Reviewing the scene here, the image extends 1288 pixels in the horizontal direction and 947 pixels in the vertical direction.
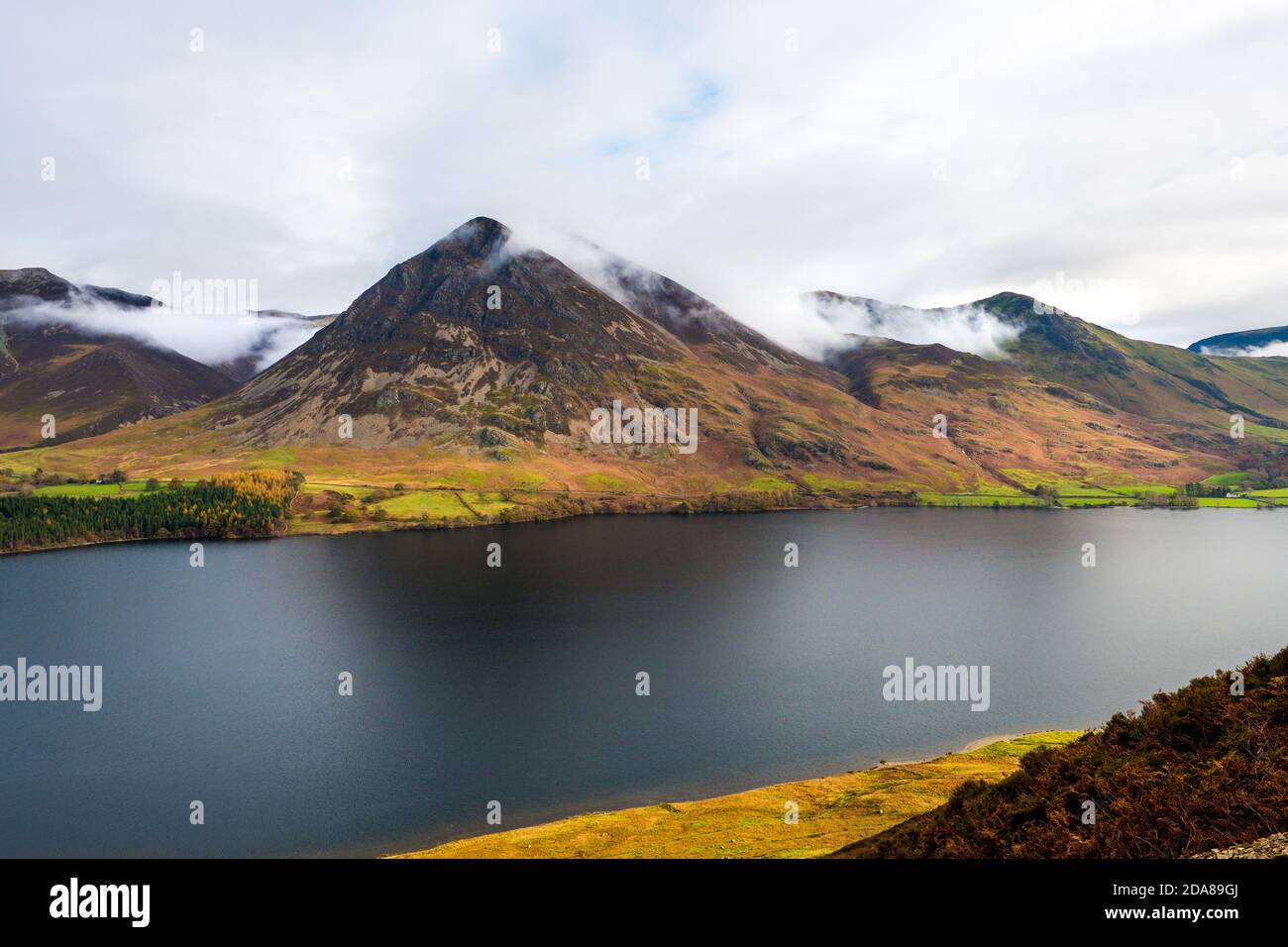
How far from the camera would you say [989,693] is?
85.6 metres

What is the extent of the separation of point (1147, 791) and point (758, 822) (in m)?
31.7

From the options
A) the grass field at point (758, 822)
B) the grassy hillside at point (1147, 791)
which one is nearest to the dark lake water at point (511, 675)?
the grass field at point (758, 822)

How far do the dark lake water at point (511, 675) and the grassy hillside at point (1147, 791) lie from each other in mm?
37488

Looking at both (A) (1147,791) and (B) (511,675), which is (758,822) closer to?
(A) (1147,791)

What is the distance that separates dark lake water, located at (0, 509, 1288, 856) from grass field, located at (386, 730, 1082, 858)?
5.68 meters

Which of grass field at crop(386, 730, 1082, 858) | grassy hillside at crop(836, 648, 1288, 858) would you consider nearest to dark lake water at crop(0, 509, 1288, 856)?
grass field at crop(386, 730, 1082, 858)

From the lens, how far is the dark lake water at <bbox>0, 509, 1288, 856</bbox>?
199 ft

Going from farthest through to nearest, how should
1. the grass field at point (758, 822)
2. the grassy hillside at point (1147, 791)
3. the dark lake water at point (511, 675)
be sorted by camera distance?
the dark lake water at point (511, 675)
the grass field at point (758, 822)
the grassy hillside at point (1147, 791)

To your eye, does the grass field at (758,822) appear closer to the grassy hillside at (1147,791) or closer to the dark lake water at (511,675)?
the dark lake water at (511,675)

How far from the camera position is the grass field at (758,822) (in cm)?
4394

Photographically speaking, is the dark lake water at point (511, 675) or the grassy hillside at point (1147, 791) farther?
the dark lake water at point (511, 675)

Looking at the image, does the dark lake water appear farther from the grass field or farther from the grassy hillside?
the grassy hillside

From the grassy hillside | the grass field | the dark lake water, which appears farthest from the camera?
the dark lake water

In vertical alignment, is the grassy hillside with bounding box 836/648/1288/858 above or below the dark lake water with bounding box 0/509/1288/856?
above
